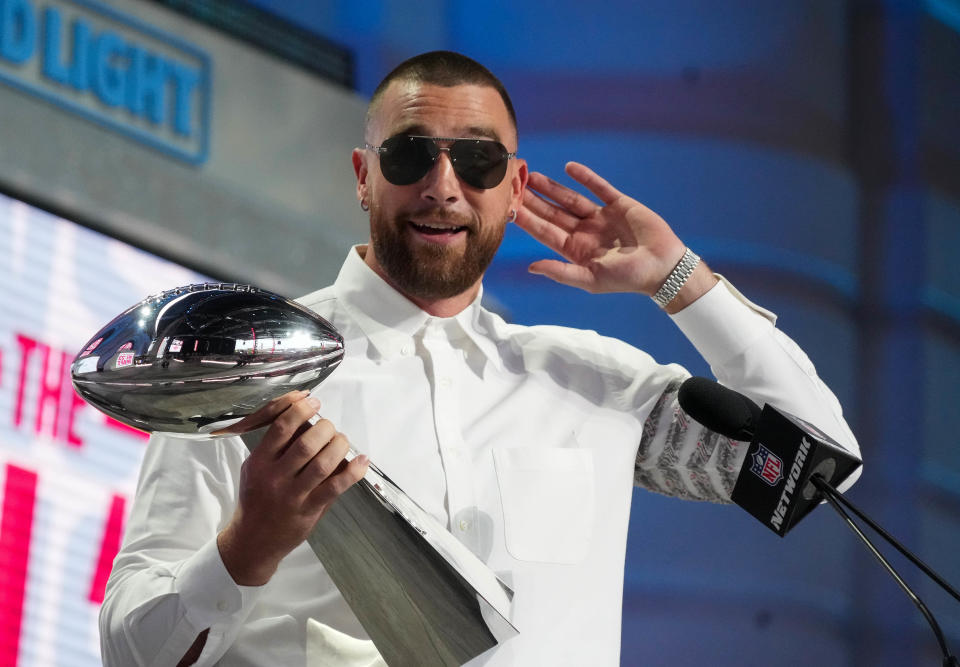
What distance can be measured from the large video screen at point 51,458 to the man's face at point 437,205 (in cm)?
151

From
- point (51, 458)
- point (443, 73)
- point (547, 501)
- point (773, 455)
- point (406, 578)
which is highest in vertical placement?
point (443, 73)

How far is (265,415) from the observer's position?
1229 millimetres

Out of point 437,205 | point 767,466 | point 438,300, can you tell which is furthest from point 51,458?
point 767,466

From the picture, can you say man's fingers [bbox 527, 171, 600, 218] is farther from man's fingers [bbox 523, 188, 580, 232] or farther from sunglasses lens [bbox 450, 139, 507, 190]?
sunglasses lens [bbox 450, 139, 507, 190]

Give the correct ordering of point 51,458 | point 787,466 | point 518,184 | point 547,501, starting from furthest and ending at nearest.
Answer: point 51,458
point 518,184
point 547,501
point 787,466

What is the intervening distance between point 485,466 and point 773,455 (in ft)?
1.39

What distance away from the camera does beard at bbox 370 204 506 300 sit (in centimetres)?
185

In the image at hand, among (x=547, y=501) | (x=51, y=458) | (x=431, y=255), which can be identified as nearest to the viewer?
(x=547, y=501)

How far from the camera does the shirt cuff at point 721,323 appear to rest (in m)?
1.90

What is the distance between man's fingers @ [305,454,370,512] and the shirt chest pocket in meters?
0.47

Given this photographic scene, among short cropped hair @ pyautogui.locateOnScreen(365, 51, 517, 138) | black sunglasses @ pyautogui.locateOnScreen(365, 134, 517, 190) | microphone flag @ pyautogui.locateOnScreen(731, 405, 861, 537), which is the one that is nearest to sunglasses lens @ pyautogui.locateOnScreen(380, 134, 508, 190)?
black sunglasses @ pyautogui.locateOnScreen(365, 134, 517, 190)

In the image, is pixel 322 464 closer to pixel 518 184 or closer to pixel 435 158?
pixel 435 158

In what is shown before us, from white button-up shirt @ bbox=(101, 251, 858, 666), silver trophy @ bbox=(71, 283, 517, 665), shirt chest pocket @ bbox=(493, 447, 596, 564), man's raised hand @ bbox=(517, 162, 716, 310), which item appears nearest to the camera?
silver trophy @ bbox=(71, 283, 517, 665)

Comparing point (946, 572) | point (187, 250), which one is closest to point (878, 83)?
point (946, 572)
